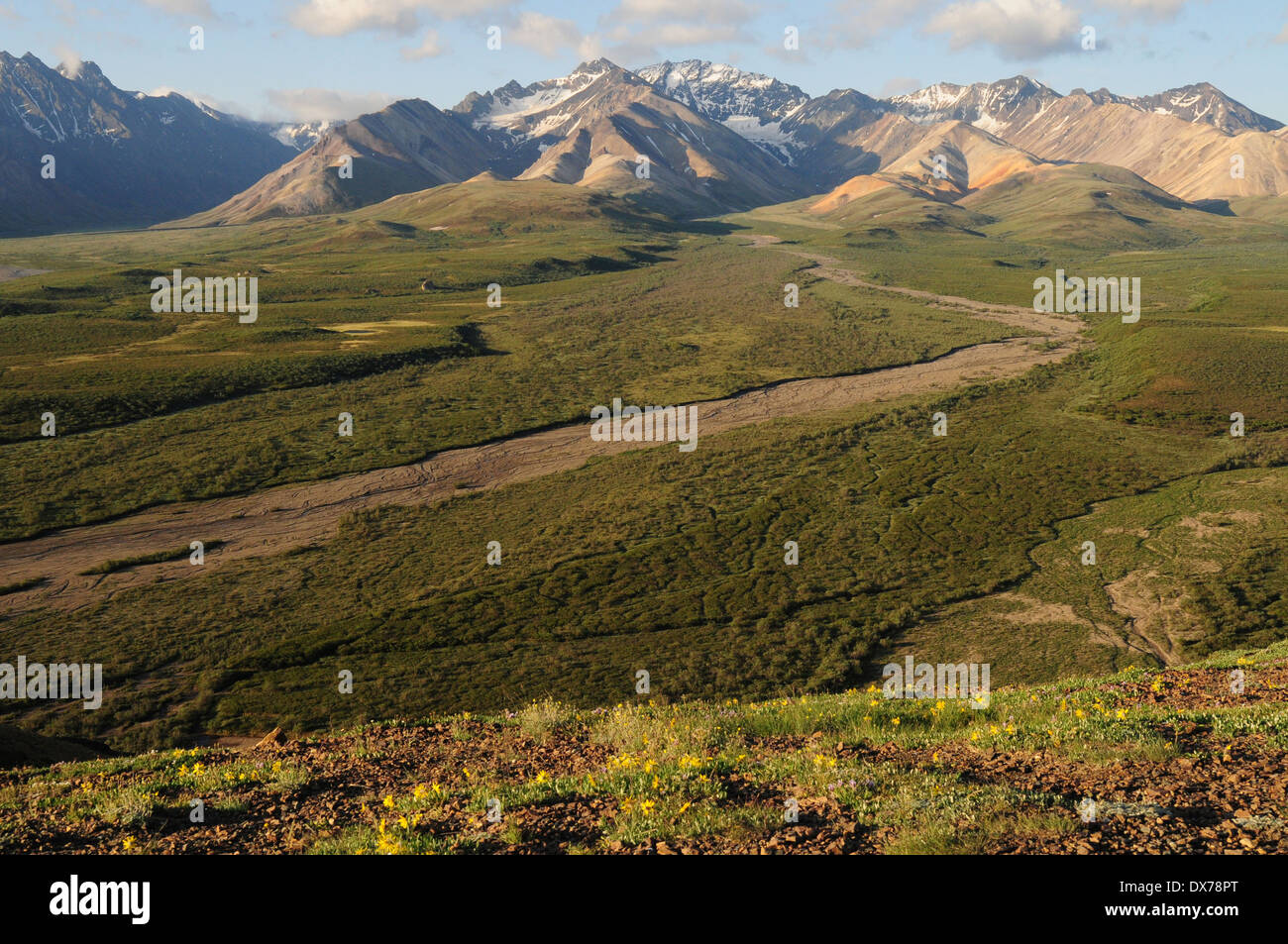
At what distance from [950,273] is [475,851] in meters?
186

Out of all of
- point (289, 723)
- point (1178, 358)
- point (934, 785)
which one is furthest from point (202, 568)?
point (1178, 358)

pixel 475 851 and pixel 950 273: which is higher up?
pixel 950 273

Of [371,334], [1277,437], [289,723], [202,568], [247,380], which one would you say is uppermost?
[371,334]

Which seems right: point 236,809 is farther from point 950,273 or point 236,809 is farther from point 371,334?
point 950,273

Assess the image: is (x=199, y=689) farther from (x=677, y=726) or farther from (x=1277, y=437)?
(x=1277, y=437)

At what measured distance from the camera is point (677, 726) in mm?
16078

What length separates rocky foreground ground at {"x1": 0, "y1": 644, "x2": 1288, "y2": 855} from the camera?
32.7 feet

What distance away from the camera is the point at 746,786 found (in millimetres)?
12453

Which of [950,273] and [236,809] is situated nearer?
[236,809]

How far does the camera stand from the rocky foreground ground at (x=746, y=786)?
9.98m
